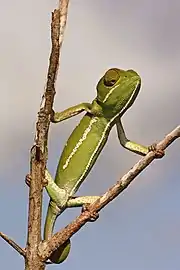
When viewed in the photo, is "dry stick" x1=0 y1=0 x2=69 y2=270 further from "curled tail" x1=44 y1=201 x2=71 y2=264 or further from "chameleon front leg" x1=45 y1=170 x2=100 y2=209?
"chameleon front leg" x1=45 y1=170 x2=100 y2=209

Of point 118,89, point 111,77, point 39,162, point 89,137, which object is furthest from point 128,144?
point 39,162

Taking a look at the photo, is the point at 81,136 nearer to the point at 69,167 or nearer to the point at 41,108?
the point at 69,167

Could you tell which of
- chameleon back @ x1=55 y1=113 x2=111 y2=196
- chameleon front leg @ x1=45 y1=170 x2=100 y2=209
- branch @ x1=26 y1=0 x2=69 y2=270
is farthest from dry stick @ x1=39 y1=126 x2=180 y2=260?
chameleon back @ x1=55 y1=113 x2=111 y2=196

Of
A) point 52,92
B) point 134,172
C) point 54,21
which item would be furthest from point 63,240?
point 54,21

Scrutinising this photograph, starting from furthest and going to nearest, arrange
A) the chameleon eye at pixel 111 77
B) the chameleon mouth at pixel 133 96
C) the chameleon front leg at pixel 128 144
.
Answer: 1. the chameleon front leg at pixel 128 144
2. the chameleon mouth at pixel 133 96
3. the chameleon eye at pixel 111 77

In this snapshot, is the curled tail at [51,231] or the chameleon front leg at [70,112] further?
the chameleon front leg at [70,112]

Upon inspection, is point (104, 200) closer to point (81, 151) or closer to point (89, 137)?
point (81, 151)

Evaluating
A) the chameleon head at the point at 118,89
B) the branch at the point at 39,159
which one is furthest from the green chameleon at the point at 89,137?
the branch at the point at 39,159

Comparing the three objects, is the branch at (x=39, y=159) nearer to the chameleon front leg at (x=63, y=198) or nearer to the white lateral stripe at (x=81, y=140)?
the chameleon front leg at (x=63, y=198)

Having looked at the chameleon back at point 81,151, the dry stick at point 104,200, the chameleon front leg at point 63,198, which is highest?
the chameleon back at point 81,151
